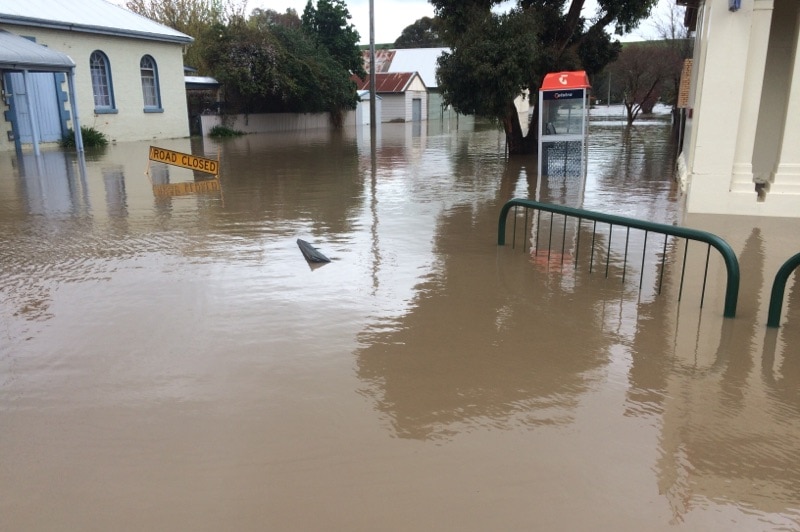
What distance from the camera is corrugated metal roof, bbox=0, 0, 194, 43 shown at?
66.3ft

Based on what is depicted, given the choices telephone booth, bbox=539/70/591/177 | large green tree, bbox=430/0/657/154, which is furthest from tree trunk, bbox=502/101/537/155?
telephone booth, bbox=539/70/591/177

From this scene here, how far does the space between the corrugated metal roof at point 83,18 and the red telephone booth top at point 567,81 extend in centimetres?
1656

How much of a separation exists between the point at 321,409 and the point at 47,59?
60.2 feet

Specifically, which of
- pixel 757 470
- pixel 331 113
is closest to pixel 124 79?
pixel 331 113

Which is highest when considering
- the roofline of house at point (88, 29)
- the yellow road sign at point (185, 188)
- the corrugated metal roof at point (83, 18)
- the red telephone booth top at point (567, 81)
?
the corrugated metal roof at point (83, 18)

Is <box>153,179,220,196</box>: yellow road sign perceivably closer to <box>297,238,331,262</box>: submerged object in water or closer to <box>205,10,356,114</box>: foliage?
<box>297,238,331,262</box>: submerged object in water

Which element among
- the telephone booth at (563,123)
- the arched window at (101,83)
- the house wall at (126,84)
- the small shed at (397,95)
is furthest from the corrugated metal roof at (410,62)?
the telephone booth at (563,123)

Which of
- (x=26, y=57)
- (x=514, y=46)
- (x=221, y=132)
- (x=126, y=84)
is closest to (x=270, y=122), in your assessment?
(x=221, y=132)

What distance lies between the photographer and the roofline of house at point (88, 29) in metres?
19.8

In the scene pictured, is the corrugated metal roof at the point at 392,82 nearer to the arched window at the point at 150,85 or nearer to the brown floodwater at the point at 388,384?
the arched window at the point at 150,85

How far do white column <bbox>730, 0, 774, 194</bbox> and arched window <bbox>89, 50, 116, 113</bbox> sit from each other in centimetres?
2195

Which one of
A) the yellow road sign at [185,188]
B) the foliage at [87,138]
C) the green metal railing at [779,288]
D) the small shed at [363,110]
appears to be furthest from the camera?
the small shed at [363,110]

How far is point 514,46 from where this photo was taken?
15.2 meters

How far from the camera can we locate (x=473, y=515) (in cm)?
283
